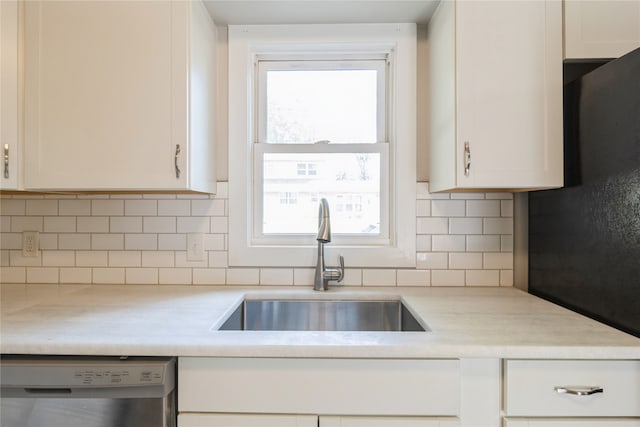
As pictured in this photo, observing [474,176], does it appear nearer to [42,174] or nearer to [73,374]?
[73,374]

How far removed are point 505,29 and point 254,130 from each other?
112cm

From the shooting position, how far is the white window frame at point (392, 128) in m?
1.65

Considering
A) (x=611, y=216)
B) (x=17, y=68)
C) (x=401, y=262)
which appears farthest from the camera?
(x=401, y=262)

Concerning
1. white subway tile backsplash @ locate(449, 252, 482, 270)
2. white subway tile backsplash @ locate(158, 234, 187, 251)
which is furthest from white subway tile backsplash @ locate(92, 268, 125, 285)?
white subway tile backsplash @ locate(449, 252, 482, 270)

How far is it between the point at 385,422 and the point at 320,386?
0.20 metres

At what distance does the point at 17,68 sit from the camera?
135cm

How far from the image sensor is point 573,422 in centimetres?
96

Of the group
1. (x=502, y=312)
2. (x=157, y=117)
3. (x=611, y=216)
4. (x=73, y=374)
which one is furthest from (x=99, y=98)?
(x=611, y=216)

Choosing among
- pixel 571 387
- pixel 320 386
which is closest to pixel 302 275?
pixel 320 386

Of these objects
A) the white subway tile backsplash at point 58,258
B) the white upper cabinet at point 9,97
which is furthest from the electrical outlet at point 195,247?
the white upper cabinet at point 9,97

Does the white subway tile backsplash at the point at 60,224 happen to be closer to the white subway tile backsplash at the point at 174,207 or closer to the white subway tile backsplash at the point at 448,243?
the white subway tile backsplash at the point at 174,207

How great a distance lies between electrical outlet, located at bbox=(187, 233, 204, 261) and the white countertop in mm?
288

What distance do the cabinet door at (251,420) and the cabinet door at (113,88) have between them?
2.58 feet

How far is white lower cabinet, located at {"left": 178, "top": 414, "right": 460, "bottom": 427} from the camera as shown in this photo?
977 millimetres
